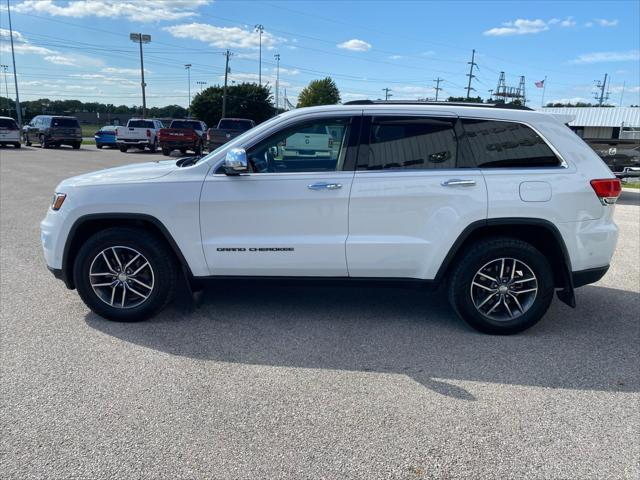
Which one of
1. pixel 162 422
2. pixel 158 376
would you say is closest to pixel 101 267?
pixel 158 376

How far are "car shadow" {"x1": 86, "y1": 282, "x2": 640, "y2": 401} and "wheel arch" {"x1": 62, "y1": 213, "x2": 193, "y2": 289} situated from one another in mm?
497

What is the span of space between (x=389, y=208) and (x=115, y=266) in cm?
241

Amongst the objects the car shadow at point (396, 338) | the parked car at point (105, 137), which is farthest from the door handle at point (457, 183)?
the parked car at point (105, 137)

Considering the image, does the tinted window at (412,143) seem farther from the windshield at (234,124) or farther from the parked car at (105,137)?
the parked car at (105,137)

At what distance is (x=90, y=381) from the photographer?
3410 mm

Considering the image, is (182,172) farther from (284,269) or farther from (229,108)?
(229,108)

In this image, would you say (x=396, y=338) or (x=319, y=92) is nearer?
(x=396, y=338)

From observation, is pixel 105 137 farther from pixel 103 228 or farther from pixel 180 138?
pixel 103 228

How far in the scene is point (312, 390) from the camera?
3.37 metres

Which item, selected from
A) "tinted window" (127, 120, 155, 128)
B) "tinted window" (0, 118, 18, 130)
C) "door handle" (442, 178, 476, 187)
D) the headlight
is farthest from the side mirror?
"tinted window" (0, 118, 18, 130)

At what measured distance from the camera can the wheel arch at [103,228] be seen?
4.24 meters

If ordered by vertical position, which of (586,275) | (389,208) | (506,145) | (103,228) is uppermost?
(506,145)

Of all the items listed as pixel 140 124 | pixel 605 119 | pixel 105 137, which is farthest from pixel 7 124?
pixel 605 119

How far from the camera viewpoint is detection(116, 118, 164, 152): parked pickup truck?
28031 mm
